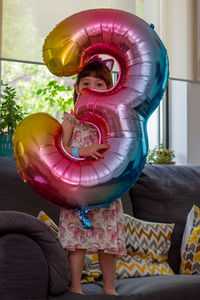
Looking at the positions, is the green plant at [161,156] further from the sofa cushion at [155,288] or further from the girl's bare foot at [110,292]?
the girl's bare foot at [110,292]

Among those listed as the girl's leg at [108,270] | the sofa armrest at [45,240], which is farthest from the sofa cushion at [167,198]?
the sofa armrest at [45,240]

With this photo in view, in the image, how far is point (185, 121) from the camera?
3.84 meters

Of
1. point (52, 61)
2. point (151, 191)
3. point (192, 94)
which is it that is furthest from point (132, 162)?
point (192, 94)

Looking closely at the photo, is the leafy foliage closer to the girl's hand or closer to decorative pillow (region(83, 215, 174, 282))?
decorative pillow (region(83, 215, 174, 282))

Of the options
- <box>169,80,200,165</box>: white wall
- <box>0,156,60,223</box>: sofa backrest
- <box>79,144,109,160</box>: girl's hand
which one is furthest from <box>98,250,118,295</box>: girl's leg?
<box>169,80,200,165</box>: white wall

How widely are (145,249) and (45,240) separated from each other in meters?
0.91

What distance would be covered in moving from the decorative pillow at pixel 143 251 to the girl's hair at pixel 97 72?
0.68 metres

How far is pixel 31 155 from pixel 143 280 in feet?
2.19

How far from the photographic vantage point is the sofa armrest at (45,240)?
4.95 feet

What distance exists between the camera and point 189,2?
154 inches

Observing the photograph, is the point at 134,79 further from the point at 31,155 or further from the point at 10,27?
the point at 10,27

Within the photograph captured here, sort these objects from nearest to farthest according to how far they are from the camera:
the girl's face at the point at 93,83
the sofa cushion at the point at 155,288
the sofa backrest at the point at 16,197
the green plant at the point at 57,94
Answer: the sofa cushion at the point at 155,288 → the girl's face at the point at 93,83 → the sofa backrest at the point at 16,197 → the green plant at the point at 57,94

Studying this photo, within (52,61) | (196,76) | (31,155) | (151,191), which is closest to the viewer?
(31,155)

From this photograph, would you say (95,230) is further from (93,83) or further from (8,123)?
(8,123)
